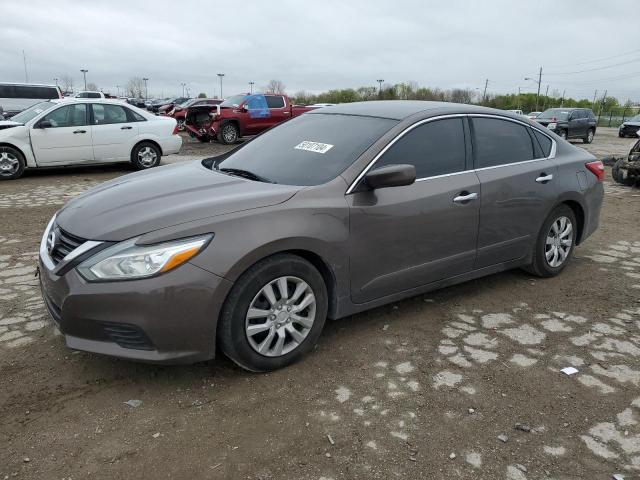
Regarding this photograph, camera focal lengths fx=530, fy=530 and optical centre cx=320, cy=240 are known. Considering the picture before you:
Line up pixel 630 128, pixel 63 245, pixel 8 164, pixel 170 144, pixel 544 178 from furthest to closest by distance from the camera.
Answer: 1. pixel 630 128
2. pixel 170 144
3. pixel 8 164
4. pixel 544 178
5. pixel 63 245

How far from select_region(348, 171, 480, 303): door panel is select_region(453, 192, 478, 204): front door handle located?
0.03m

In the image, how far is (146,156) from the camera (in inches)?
448

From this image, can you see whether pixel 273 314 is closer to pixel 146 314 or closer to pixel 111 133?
pixel 146 314

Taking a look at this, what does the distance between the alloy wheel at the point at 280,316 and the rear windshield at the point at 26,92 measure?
23.2m

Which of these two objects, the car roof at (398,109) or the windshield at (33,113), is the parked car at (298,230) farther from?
the windshield at (33,113)

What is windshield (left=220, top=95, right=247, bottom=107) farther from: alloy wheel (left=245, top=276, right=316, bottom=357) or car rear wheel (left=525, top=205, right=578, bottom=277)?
alloy wheel (left=245, top=276, right=316, bottom=357)

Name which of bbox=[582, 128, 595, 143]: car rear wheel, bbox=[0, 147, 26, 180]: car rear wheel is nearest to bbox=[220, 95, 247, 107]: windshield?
bbox=[0, 147, 26, 180]: car rear wheel

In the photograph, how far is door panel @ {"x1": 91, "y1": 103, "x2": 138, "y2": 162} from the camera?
10617 millimetres

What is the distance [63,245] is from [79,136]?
8.35m

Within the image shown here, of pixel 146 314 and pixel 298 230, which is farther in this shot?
pixel 298 230

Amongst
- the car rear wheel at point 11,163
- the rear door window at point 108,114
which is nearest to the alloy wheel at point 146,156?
the rear door window at point 108,114

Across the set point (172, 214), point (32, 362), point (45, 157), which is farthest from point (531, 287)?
point (45, 157)

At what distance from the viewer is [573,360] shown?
340cm

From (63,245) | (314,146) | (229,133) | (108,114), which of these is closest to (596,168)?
(314,146)
